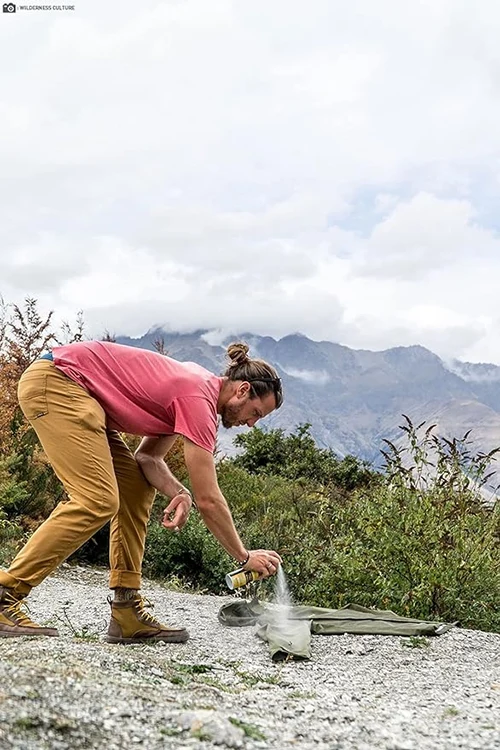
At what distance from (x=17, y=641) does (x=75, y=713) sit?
132 cm

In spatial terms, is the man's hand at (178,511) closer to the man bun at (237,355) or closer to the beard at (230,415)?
the beard at (230,415)

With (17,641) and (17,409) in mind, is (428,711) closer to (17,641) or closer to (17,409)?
(17,641)

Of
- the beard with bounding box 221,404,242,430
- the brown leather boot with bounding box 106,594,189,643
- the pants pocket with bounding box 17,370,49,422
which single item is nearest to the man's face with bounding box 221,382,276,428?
the beard with bounding box 221,404,242,430

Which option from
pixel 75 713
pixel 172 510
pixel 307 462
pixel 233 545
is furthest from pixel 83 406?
pixel 307 462

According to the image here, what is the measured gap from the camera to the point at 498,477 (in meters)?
6.73

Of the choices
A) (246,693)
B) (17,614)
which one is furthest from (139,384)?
(246,693)

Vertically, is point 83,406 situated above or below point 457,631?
above

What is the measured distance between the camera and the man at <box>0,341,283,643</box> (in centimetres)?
411

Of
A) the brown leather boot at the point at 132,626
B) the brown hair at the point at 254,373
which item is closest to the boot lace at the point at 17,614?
the brown leather boot at the point at 132,626

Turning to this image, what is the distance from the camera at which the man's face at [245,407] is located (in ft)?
14.3

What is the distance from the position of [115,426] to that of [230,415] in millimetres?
593

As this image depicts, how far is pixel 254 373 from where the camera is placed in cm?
436

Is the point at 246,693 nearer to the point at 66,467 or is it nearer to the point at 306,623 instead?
the point at 66,467

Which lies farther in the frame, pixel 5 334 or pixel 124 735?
pixel 5 334
